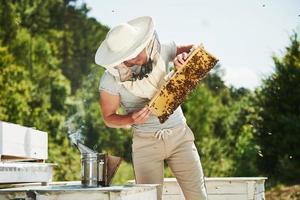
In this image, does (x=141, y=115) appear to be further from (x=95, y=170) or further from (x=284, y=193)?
(x=284, y=193)

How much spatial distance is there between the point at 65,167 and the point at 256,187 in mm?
13113

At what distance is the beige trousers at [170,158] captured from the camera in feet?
12.6

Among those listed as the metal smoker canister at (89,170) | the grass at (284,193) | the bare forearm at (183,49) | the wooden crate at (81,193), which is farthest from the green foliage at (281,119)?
the wooden crate at (81,193)

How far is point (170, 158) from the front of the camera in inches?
155

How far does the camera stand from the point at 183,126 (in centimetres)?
393

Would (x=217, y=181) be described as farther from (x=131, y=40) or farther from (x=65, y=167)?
(x=65, y=167)

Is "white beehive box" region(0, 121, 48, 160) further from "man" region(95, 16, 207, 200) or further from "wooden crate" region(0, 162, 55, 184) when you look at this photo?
"man" region(95, 16, 207, 200)

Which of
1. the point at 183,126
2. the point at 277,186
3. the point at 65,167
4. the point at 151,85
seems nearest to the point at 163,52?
the point at 151,85

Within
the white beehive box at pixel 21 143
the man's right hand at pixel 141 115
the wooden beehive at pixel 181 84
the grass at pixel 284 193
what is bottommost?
the grass at pixel 284 193

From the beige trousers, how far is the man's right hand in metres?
0.28

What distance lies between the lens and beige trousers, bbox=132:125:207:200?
3830 millimetres

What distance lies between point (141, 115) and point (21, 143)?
1175 mm

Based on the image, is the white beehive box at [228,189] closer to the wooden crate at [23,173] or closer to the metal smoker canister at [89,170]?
the wooden crate at [23,173]

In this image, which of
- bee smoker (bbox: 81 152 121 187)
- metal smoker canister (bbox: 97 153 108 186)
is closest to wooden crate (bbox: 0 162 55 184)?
bee smoker (bbox: 81 152 121 187)
